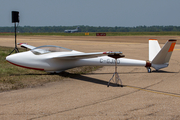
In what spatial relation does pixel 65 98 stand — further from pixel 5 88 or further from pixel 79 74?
pixel 79 74

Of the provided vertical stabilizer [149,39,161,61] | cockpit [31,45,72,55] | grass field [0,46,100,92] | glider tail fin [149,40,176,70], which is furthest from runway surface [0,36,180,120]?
cockpit [31,45,72,55]

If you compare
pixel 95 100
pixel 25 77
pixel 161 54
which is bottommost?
pixel 95 100

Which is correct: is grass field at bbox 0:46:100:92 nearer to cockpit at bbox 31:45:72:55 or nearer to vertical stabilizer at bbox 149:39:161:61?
cockpit at bbox 31:45:72:55

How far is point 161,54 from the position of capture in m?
12.3

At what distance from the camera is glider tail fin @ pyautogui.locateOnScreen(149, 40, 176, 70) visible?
39.6 feet

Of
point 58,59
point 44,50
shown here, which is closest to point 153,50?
point 58,59

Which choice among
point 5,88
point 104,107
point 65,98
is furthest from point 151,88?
point 5,88

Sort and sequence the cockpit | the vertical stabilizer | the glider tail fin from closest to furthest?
the glider tail fin, the cockpit, the vertical stabilizer

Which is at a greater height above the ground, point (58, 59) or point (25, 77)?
point (58, 59)

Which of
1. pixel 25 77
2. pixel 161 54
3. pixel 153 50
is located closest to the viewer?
pixel 25 77

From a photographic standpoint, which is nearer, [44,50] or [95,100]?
[95,100]

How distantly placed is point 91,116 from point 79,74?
6.54m

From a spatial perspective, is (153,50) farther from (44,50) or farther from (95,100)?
(95,100)

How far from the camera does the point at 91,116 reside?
6.46m
